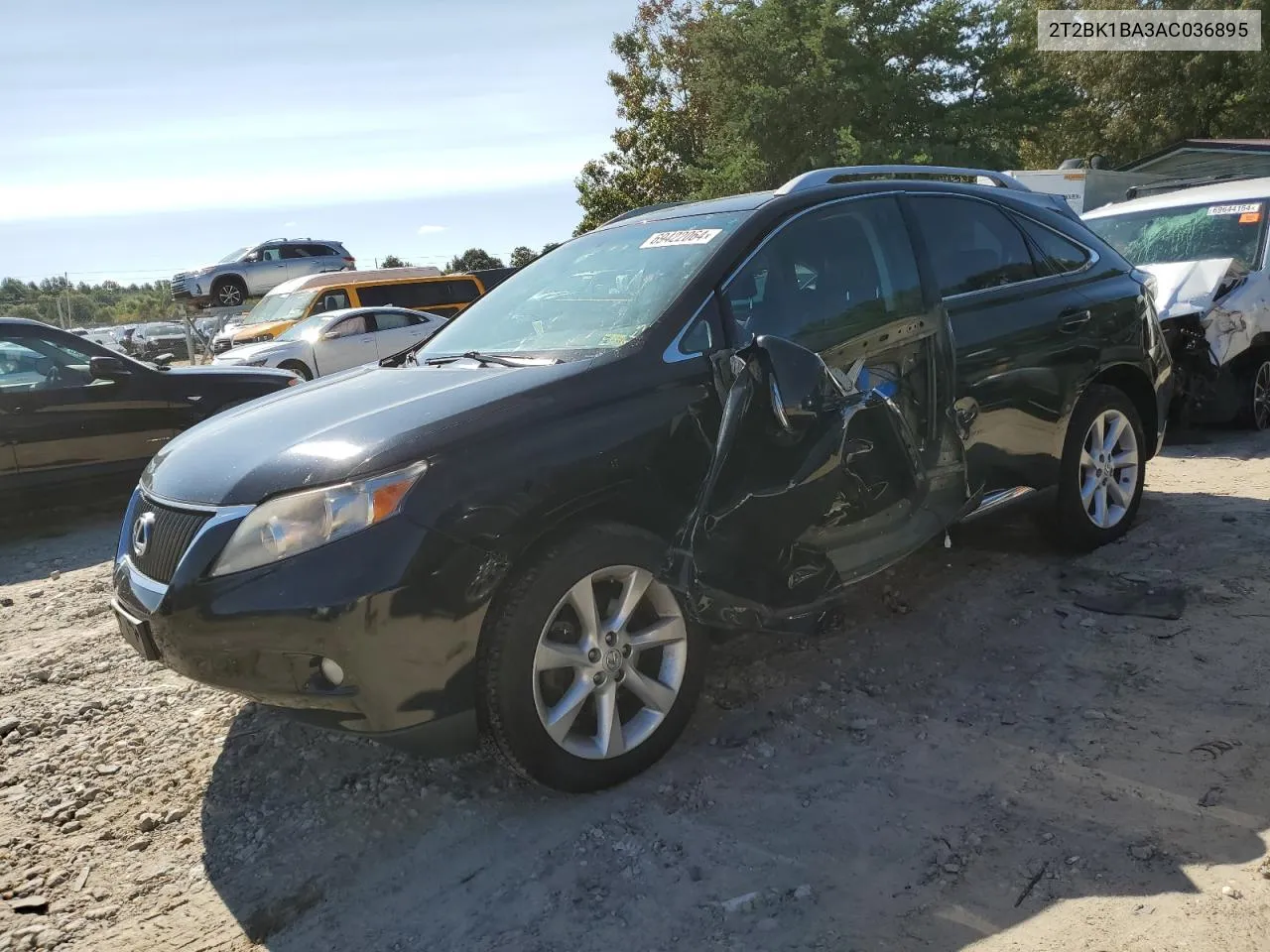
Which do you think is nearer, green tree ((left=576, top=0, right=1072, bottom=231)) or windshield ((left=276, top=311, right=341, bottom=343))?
windshield ((left=276, top=311, right=341, bottom=343))

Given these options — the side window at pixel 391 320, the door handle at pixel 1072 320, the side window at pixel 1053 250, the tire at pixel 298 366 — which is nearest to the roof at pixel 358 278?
the side window at pixel 391 320

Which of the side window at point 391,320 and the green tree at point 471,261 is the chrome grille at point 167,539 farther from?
the green tree at point 471,261

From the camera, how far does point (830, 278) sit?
368cm

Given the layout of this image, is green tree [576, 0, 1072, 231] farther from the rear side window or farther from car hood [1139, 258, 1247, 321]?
car hood [1139, 258, 1247, 321]

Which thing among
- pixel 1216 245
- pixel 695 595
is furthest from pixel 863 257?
pixel 1216 245

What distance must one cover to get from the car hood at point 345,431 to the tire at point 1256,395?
6511 millimetres

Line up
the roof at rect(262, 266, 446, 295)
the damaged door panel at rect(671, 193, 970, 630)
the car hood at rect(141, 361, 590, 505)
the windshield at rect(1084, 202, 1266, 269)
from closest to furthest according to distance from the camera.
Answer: the car hood at rect(141, 361, 590, 505), the damaged door panel at rect(671, 193, 970, 630), the windshield at rect(1084, 202, 1266, 269), the roof at rect(262, 266, 446, 295)

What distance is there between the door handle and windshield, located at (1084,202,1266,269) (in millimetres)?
3537

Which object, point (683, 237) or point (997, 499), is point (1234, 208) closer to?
point (997, 499)

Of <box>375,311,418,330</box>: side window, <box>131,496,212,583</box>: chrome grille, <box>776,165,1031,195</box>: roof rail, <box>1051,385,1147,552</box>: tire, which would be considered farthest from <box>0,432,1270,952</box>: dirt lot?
<box>375,311,418,330</box>: side window

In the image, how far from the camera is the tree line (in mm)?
23406

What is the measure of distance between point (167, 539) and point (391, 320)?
14225mm

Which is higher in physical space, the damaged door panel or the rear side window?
the rear side window

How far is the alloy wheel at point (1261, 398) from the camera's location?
7461 mm
